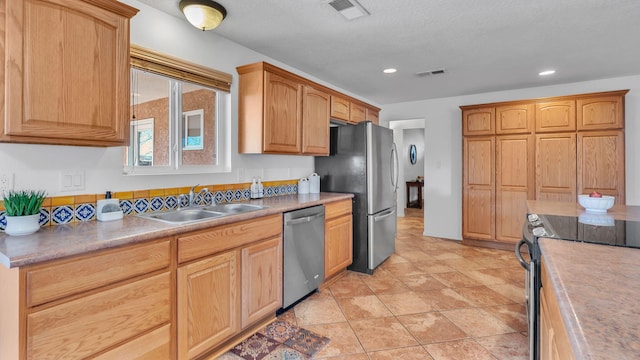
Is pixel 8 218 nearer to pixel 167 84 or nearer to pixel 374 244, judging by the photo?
pixel 167 84

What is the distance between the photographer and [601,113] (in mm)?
3752

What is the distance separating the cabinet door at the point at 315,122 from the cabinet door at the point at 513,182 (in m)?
2.58

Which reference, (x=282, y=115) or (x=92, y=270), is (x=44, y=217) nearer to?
(x=92, y=270)

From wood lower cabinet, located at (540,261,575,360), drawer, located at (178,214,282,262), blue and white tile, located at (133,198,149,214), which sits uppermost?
blue and white tile, located at (133,198,149,214)

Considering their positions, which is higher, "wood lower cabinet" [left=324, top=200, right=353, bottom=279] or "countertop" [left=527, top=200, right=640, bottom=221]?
"countertop" [left=527, top=200, right=640, bottom=221]

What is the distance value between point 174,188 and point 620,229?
2.69 metres

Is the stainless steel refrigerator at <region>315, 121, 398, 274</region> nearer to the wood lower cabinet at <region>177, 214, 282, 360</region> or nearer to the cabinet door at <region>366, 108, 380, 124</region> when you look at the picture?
the cabinet door at <region>366, 108, 380, 124</region>

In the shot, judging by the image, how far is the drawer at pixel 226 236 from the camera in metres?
1.72

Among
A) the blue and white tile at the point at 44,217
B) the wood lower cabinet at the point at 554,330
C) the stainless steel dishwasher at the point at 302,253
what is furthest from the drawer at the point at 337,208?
the blue and white tile at the point at 44,217

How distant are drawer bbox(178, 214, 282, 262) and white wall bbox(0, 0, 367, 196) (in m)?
0.68

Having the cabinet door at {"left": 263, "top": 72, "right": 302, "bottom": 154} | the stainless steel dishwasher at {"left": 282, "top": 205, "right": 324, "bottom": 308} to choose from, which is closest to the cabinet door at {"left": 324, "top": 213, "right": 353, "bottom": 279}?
the stainless steel dishwasher at {"left": 282, "top": 205, "right": 324, "bottom": 308}

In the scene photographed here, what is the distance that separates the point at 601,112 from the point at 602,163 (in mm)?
615

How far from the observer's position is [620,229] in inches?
60.8

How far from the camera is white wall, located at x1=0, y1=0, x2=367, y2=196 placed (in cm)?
166
